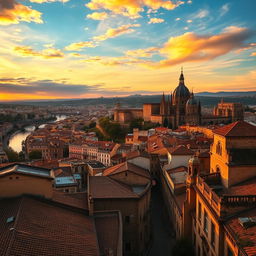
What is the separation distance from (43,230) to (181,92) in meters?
113

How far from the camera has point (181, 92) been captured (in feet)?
398

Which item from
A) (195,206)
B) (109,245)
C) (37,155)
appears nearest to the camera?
(109,245)

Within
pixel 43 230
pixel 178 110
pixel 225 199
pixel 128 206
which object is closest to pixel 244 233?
pixel 225 199

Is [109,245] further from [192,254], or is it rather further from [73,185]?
[73,185]

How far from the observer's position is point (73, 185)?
111ft

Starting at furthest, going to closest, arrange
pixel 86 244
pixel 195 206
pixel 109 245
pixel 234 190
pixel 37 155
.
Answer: pixel 37 155, pixel 195 206, pixel 234 190, pixel 109 245, pixel 86 244

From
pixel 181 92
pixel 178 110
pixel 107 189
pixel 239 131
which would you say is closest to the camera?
pixel 239 131

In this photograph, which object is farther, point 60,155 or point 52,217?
point 60,155

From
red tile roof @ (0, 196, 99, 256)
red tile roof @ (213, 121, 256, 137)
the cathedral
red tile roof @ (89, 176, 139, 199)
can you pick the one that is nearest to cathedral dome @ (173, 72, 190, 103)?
the cathedral

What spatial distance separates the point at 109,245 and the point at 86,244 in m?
1.97

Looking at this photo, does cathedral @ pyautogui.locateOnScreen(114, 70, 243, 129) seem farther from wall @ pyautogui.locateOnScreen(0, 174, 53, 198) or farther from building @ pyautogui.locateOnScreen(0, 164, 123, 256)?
wall @ pyautogui.locateOnScreen(0, 174, 53, 198)

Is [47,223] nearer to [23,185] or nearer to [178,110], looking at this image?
[23,185]

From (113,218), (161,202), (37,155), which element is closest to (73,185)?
(161,202)

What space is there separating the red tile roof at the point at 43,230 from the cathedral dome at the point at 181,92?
10749cm
